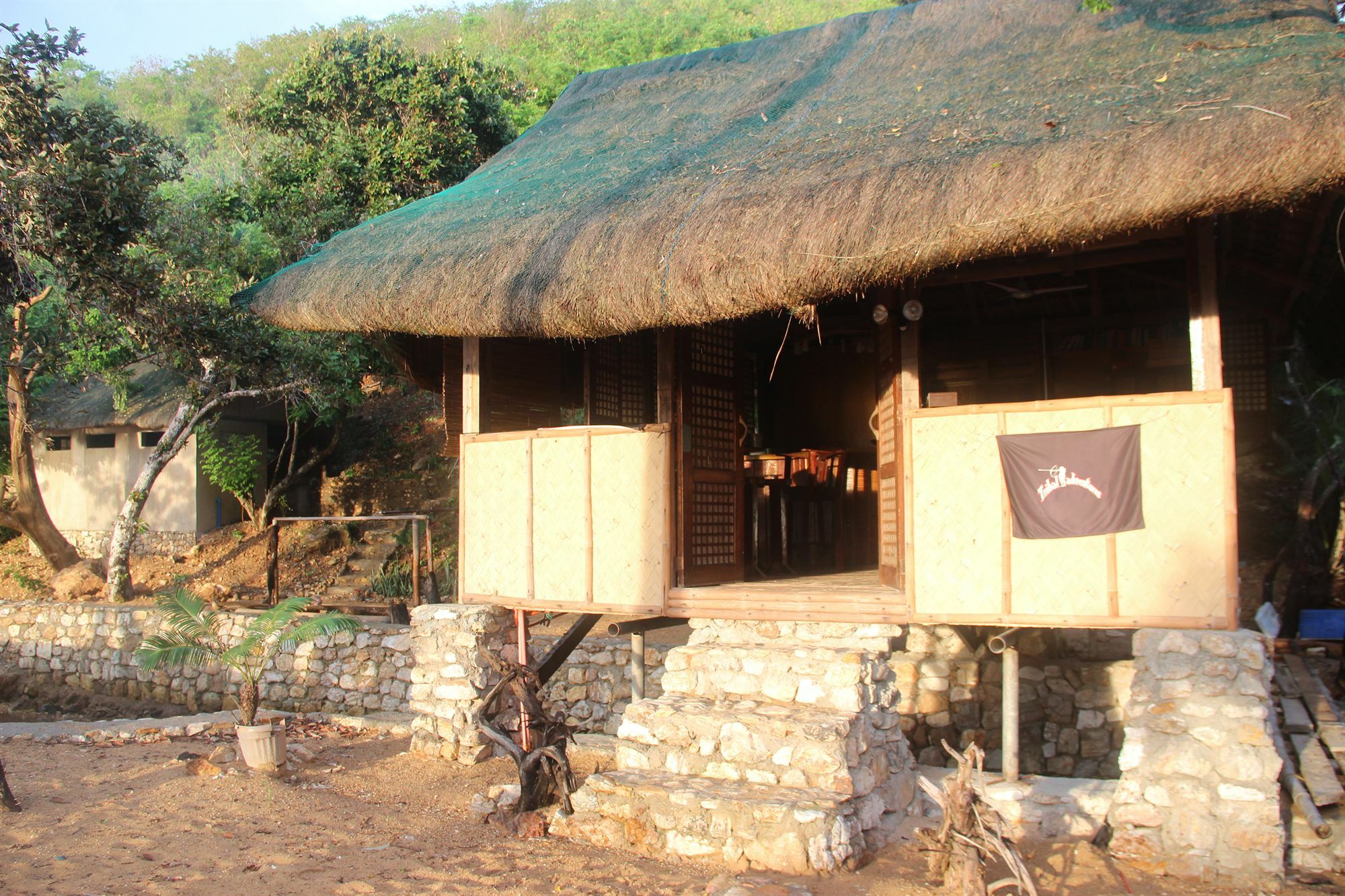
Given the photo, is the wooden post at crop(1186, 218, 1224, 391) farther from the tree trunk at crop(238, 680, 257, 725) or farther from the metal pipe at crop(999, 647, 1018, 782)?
the tree trunk at crop(238, 680, 257, 725)

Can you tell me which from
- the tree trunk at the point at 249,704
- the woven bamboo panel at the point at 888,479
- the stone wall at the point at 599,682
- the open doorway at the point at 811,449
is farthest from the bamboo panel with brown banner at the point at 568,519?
the stone wall at the point at 599,682

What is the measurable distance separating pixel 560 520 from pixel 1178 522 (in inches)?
154

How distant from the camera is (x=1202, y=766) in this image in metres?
5.23

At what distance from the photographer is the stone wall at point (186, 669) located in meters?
10.7

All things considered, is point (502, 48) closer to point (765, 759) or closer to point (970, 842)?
point (765, 759)

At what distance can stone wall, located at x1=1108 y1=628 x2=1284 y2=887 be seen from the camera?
→ 16.7ft

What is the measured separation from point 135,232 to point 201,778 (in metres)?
6.13

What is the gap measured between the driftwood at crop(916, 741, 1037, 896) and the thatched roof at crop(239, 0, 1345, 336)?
9.04 ft

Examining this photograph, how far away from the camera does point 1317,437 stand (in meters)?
10.1

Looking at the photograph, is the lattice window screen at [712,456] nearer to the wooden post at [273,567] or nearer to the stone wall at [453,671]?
the stone wall at [453,671]

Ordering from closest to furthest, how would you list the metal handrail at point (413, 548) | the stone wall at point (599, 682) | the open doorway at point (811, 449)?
the open doorway at point (811, 449) → the stone wall at point (599, 682) → the metal handrail at point (413, 548)

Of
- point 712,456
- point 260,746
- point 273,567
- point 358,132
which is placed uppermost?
point 358,132

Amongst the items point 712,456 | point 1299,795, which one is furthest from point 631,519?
point 1299,795

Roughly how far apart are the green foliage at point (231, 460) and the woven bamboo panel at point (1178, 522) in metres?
14.0
